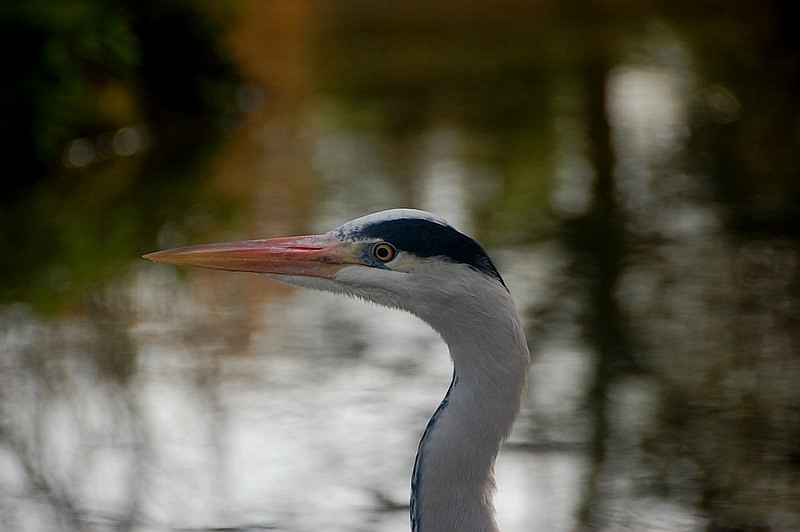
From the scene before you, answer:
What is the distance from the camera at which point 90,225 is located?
8.38 metres

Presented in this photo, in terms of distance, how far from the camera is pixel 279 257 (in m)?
2.73

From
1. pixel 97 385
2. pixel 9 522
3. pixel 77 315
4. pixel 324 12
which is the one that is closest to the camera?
pixel 9 522

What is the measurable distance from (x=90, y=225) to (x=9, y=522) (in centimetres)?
417

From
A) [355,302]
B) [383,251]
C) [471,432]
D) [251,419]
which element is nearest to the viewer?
[471,432]

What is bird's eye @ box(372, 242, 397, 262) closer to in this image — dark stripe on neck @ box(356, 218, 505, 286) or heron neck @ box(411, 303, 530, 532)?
dark stripe on neck @ box(356, 218, 505, 286)

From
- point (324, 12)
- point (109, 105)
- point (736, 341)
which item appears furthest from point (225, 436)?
point (324, 12)

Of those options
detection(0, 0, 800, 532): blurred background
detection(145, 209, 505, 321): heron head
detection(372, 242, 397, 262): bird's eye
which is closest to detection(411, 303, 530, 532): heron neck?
detection(145, 209, 505, 321): heron head

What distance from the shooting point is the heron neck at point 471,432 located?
8.54 feet

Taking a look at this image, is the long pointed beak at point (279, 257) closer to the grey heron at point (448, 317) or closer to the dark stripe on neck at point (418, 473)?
the grey heron at point (448, 317)

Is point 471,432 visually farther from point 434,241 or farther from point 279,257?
point 279,257

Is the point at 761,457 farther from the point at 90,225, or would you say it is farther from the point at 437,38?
the point at 437,38

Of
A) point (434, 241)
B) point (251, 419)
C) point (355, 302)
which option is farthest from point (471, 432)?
point (355, 302)

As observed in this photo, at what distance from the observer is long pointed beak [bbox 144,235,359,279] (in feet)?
8.96

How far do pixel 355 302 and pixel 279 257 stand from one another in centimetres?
415
